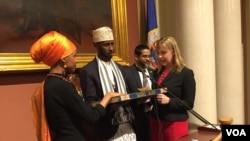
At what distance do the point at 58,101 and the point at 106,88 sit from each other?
0.66m

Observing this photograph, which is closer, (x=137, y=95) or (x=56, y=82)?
(x=56, y=82)

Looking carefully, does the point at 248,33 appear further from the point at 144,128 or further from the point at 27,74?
the point at 27,74

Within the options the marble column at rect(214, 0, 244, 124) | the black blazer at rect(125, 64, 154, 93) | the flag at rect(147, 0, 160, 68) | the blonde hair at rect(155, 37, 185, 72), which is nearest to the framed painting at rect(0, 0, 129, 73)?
the flag at rect(147, 0, 160, 68)

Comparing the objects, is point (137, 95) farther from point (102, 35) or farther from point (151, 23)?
point (151, 23)

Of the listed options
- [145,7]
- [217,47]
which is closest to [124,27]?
[145,7]

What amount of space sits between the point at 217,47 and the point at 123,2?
4.21ft

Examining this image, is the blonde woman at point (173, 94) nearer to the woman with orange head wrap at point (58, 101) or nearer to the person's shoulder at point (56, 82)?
the woman with orange head wrap at point (58, 101)

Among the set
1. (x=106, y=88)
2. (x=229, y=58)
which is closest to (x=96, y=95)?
(x=106, y=88)

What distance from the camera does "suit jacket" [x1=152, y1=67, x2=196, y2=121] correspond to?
2.44 m

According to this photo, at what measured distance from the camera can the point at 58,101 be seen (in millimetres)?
1781

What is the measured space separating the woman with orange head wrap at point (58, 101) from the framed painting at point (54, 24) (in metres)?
0.87

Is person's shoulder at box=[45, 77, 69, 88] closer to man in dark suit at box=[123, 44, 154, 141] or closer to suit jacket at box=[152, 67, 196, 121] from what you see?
man in dark suit at box=[123, 44, 154, 141]

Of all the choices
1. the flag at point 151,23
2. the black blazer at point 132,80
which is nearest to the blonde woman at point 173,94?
the black blazer at point 132,80

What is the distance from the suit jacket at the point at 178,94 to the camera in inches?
95.9
